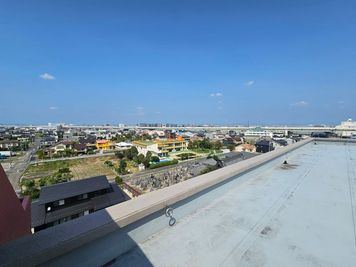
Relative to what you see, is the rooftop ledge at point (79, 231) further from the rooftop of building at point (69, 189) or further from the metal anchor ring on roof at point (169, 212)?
the rooftop of building at point (69, 189)

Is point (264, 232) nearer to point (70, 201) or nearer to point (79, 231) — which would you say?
point (79, 231)

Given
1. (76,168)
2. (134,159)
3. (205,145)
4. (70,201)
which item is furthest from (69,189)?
(205,145)

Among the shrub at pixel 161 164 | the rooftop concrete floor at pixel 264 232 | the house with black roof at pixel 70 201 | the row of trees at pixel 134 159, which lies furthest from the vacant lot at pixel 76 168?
the rooftop concrete floor at pixel 264 232

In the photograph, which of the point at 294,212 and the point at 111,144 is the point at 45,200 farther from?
the point at 111,144

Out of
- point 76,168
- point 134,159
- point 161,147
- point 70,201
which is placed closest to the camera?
point 70,201

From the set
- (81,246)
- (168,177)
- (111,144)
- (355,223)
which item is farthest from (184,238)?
(111,144)

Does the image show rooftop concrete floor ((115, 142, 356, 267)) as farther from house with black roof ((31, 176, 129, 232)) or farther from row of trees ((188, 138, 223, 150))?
row of trees ((188, 138, 223, 150))
